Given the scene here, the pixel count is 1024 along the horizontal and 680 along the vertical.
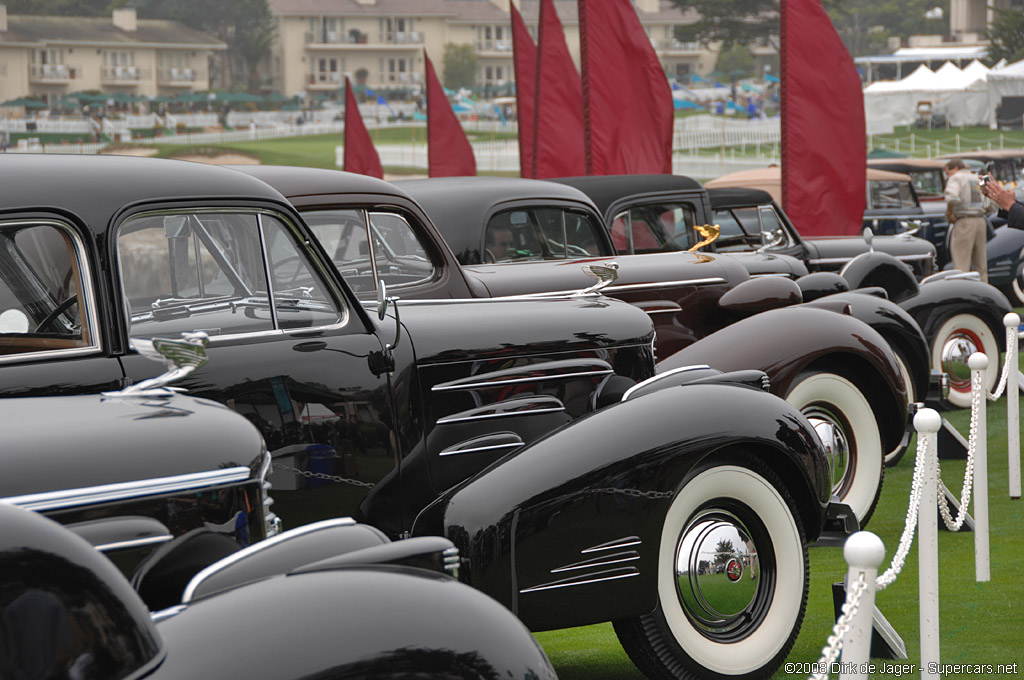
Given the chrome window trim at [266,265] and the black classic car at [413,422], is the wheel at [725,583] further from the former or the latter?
the chrome window trim at [266,265]

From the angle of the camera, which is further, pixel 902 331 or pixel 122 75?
pixel 122 75

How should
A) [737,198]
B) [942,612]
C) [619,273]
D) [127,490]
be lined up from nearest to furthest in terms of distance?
[127,490] → [942,612] → [619,273] → [737,198]

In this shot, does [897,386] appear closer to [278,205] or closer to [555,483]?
[555,483]

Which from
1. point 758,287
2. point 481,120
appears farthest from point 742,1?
point 758,287

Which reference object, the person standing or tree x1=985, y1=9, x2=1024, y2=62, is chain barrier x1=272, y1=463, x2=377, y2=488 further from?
tree x1=985, y1=9, x2=1024, y2=62

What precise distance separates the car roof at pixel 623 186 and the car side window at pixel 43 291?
6428 mm

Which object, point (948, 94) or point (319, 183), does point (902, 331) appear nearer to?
point (319, 183)

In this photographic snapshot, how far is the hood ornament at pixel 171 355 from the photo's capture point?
309cm

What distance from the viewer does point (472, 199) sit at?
819 centimetres

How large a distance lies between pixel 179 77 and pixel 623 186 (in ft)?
305

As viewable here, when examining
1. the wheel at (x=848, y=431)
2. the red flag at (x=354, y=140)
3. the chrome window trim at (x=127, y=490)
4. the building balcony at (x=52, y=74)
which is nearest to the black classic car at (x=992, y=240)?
the red flag at (x=354, y=140)

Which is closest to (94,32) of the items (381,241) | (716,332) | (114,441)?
(381,241)

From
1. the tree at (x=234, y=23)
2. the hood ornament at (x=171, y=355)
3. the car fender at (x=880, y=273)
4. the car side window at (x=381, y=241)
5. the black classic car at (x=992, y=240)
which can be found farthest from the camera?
the tree at (x=234, y=23)

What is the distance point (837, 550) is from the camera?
252 inches
